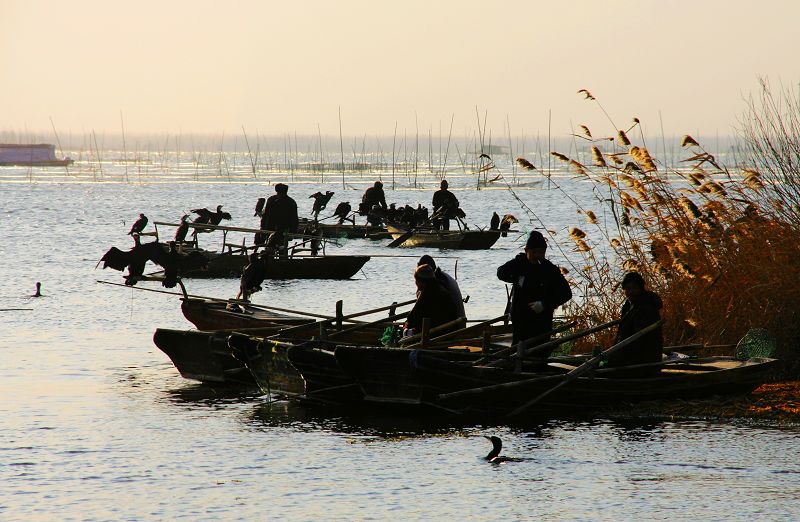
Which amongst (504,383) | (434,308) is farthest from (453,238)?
(504,383)

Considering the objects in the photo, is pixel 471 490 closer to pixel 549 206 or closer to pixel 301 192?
pixel 549 206

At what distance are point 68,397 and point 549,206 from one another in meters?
65.0

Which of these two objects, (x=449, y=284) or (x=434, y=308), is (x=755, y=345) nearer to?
(x=449, y=284)

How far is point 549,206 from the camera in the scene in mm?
79438

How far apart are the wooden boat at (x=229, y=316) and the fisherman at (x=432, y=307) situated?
8.26ft

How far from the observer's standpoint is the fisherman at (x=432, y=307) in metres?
15.0

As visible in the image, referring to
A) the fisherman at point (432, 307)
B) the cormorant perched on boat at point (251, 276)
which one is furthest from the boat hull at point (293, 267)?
the fisherman at point (432, 307)

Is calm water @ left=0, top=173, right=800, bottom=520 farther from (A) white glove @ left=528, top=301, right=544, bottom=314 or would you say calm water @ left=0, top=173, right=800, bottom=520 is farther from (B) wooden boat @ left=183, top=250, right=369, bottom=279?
(B) wooden boat @ left=183, top=250, right=369, bottom=279

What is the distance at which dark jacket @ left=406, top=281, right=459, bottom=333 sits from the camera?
15125 mm

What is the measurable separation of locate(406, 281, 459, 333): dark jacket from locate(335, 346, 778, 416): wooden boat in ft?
3.65

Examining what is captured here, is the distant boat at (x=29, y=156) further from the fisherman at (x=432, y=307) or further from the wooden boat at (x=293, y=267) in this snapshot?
the fisherman at (x=432, y=307)

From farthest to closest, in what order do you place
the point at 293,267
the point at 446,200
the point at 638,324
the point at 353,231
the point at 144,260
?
the point at 353,231 < the point at 446,200 < the point at 293,267 < the point at 144,260 < the point at 638,324

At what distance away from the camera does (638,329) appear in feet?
46.1

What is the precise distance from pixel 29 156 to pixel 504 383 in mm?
168893
